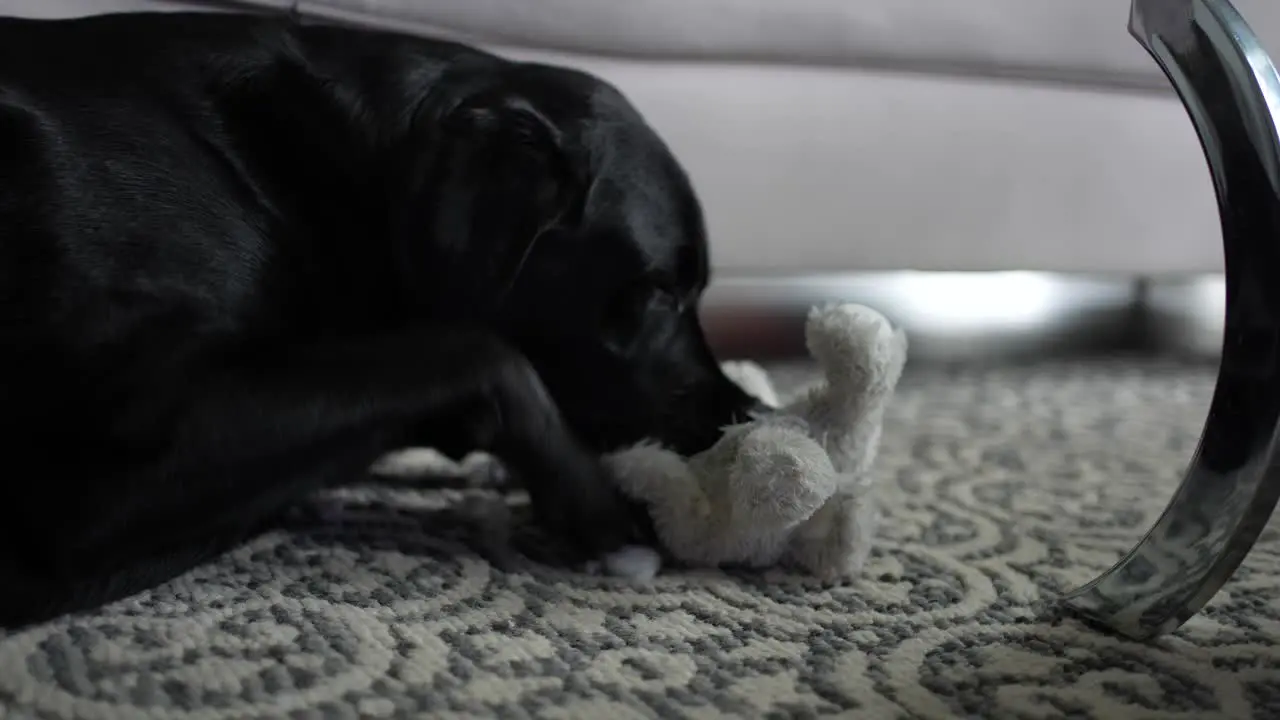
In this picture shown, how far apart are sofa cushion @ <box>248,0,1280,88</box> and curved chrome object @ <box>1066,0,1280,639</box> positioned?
861 mm

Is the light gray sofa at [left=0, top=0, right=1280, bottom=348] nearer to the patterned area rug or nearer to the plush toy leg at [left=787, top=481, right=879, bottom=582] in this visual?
the patterned area rug

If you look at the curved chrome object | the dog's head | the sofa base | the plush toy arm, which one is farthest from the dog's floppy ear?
the sofa base

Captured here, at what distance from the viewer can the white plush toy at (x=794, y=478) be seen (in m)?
0.90

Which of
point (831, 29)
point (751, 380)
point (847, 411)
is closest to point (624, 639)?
point (847, 411)

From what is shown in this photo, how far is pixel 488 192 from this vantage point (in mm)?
994

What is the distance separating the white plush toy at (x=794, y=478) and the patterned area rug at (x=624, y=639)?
Answer: 0.03 meters

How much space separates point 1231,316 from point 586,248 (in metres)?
0.51

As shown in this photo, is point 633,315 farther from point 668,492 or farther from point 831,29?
point 831,29

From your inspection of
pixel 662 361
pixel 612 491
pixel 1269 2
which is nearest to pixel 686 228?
pixel 662 361

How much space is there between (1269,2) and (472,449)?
1496 millimetres

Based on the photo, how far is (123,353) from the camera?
83 cm

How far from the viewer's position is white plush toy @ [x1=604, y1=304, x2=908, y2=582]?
2.95 ft

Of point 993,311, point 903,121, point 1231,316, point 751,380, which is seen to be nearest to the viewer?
point 1231,316

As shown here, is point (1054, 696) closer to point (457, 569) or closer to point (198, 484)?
point (457, 569)
